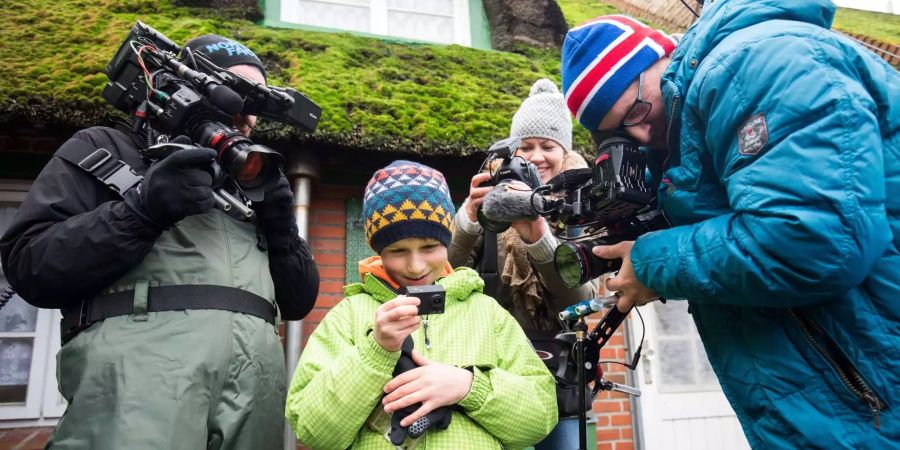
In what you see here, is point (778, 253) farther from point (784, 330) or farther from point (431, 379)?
point (431, 379)

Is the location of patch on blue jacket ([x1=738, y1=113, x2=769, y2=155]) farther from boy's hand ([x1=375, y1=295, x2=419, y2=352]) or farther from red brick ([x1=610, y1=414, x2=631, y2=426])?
red brick ([x1=610, y1=414, x2=631, y2=426])

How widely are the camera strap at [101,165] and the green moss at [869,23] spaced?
29.3 feet

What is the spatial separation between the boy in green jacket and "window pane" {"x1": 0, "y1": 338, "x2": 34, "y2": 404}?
2423mm

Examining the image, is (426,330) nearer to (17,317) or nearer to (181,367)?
(181,367)

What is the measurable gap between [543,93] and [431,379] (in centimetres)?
172

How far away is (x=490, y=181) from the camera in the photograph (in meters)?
2.04

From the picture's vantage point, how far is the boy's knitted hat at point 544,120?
2596 millimetres

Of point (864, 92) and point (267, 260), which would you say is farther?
point (267, 260)

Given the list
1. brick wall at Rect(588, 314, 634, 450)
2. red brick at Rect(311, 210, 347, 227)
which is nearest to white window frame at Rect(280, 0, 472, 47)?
red brick at Rect(311, 210, 347, 227)

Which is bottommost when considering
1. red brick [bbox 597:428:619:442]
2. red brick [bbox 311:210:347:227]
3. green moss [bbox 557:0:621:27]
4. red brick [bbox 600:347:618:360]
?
red brick [bbox 597:428:619:442]

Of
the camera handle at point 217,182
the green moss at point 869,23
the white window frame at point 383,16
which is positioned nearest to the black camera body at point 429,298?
the camera handle at point 217,182

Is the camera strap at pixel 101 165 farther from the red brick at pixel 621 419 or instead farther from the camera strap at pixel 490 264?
the red brick at pixel 621 419

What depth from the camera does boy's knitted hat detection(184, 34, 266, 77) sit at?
6.48 feet

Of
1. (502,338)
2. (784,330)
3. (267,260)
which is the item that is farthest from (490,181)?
(784,330)
